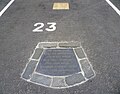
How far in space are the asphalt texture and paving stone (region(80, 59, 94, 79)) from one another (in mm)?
148

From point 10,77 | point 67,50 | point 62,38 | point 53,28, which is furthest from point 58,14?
point 10,77

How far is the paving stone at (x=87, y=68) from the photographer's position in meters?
5.45

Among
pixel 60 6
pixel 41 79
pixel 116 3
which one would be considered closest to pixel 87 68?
pixel 41 79

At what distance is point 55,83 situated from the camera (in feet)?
17.0

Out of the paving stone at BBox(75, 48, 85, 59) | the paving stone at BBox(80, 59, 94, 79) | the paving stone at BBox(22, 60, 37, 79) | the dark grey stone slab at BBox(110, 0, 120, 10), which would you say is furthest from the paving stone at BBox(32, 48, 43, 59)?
the dark grey stone slab at BBox(110, 0, 120, 10)

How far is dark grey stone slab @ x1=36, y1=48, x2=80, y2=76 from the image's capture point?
559cm

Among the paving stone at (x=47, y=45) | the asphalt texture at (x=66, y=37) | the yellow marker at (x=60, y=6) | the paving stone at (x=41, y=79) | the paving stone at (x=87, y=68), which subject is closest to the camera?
the asphalt texture at (x=66, y=37)

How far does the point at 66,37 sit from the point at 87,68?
6.14ft

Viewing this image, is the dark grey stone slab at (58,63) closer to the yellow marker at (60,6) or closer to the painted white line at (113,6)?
the yellow marker at (60,6)

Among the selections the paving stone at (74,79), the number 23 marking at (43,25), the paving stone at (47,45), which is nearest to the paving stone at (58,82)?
the paving stone at (74,79)

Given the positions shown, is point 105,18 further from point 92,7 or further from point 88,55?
point 88,55

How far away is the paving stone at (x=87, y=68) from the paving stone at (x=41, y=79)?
3.09 feet

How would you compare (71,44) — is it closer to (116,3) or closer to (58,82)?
(58,82)

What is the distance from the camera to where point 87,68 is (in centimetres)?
568
